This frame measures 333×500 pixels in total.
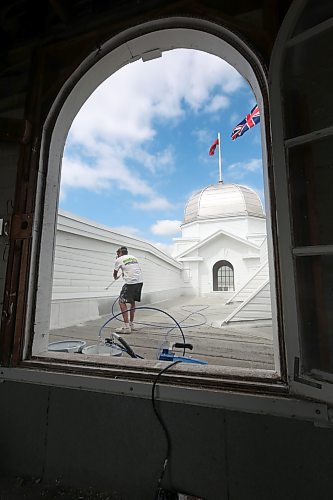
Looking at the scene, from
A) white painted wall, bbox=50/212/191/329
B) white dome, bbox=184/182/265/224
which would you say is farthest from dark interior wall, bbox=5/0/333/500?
white dome, bbox=184/182/265/224

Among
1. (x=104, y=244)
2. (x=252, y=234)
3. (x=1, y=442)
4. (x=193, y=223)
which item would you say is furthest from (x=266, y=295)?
(x=193, y=223)

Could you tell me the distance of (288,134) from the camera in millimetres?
1128

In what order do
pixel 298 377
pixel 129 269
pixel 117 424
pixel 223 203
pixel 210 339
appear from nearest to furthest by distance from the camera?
pixel 298 377
pixel 117 424
pixel 210 339
pixel 129 269
pixel 223 203

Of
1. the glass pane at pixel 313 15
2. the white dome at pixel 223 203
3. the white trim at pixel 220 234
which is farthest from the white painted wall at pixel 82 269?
the white dome at pixel 223 203

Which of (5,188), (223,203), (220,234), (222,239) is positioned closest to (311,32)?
(5,188)

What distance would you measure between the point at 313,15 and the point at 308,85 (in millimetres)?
305

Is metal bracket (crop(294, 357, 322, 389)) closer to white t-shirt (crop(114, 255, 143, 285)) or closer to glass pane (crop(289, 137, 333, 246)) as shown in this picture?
glass pane (crop(289, 137, 333, 246))

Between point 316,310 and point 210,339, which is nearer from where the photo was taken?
point 316,310

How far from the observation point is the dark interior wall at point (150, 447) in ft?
3.17

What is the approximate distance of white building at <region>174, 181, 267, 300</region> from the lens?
42.3 feet

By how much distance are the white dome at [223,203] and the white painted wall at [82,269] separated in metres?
10.5

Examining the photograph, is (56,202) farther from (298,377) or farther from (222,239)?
(222,239)

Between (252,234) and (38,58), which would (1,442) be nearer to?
(38,58)

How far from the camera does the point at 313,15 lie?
1.10m
